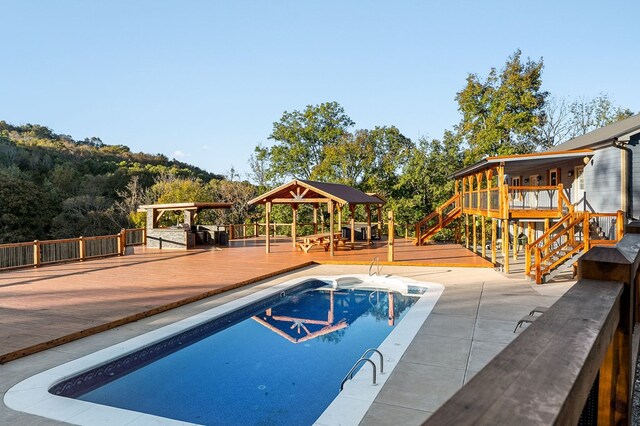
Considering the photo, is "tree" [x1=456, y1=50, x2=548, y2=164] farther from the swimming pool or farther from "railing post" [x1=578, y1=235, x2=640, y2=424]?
"railing post" [x1=578, y1=235, x2=640, y2=424]

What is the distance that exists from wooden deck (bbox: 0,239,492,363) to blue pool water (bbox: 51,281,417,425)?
1.37 metres

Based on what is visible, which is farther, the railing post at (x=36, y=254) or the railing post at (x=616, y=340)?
the railing post at (x=36, y=254)

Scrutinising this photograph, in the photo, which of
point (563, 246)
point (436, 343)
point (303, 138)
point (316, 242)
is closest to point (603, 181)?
point (563, 246)

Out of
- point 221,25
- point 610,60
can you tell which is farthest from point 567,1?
point 221,25

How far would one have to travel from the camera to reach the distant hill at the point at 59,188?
2383 centimetres

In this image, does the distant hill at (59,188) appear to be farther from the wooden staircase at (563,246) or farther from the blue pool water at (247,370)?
the wooden staircase at (563,246)

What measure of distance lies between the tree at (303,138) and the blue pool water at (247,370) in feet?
77.1

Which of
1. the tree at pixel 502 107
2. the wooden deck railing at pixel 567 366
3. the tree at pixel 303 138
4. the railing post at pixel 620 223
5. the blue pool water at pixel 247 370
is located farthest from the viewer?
the tree at pixel 303 138

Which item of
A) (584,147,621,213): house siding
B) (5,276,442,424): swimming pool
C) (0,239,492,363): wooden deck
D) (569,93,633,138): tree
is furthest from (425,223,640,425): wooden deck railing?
(569,93,633,138): tree

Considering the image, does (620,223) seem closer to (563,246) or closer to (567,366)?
(563,246)

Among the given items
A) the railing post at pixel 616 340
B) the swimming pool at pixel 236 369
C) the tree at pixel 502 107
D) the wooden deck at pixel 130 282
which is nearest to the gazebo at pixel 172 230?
the wooden deck at pixel 130 282

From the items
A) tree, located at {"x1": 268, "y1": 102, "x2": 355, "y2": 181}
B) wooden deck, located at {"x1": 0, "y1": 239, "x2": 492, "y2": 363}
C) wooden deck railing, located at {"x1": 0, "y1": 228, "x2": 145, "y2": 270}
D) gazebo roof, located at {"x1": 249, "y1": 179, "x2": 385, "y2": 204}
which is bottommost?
wooden deck, located at {"x1": 0, "y1": 239, "x2": 492, "y2": 363}

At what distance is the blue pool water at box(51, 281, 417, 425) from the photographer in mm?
5031

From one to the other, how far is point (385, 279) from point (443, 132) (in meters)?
19.3
